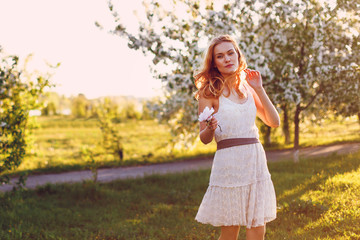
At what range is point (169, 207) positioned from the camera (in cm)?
716

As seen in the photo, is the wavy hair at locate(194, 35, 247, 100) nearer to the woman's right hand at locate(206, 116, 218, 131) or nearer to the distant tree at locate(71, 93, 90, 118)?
the woman's right hand at locate(206, 116, 218, 131)

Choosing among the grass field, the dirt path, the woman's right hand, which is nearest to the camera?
the woman's right hand

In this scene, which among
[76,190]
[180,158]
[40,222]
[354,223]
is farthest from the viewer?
[180,158]

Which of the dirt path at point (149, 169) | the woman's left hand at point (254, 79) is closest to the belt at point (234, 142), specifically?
the woman's left hand at point (254, 79)

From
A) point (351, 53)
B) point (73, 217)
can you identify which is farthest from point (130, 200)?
point (351, 53)

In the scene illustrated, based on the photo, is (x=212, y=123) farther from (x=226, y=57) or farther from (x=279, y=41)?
(x=279, y=41)

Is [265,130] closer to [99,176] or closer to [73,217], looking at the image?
[99,176]

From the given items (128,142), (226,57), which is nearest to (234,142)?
(226,57)

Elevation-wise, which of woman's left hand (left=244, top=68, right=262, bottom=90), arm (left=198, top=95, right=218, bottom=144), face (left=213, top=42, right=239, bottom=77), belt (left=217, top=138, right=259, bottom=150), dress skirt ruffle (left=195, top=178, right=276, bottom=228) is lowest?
dress skirt ruffle (left=195, top=178, right=276, bottom=228)

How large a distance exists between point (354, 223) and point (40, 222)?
16.6ft

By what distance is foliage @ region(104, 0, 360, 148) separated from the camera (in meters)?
8.88

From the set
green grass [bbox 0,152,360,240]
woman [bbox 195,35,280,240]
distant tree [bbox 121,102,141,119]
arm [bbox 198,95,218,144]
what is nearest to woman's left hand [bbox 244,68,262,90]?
woman [bbox 195,35,280,240]

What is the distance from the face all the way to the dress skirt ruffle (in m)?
0.99

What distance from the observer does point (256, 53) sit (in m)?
8.54
